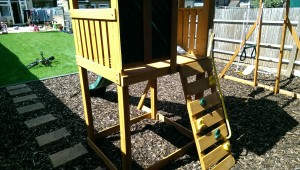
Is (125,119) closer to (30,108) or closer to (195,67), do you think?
(195,67)

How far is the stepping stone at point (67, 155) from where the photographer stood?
11.2 feet

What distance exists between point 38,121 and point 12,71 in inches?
179

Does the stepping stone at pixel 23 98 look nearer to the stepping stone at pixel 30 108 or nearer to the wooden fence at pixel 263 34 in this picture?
the stepping stone at pixel 30 108

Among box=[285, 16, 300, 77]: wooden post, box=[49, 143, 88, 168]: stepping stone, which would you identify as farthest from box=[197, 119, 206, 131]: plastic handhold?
box=[285, 16, 300, 77]: wooden post

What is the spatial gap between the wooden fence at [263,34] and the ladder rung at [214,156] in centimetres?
518

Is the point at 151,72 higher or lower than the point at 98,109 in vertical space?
higher

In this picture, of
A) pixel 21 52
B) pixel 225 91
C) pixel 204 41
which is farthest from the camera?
pixel 21 52

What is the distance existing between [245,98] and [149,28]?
4.13m

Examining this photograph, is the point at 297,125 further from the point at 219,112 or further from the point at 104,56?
the point at 104,56

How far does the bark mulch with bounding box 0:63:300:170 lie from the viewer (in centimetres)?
342

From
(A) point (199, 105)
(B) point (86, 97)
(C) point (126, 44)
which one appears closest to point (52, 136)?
(B) point (86, 97)

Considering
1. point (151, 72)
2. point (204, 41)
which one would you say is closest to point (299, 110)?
point (204, 41)

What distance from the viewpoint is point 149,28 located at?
254 cm

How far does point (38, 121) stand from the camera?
4.57m
